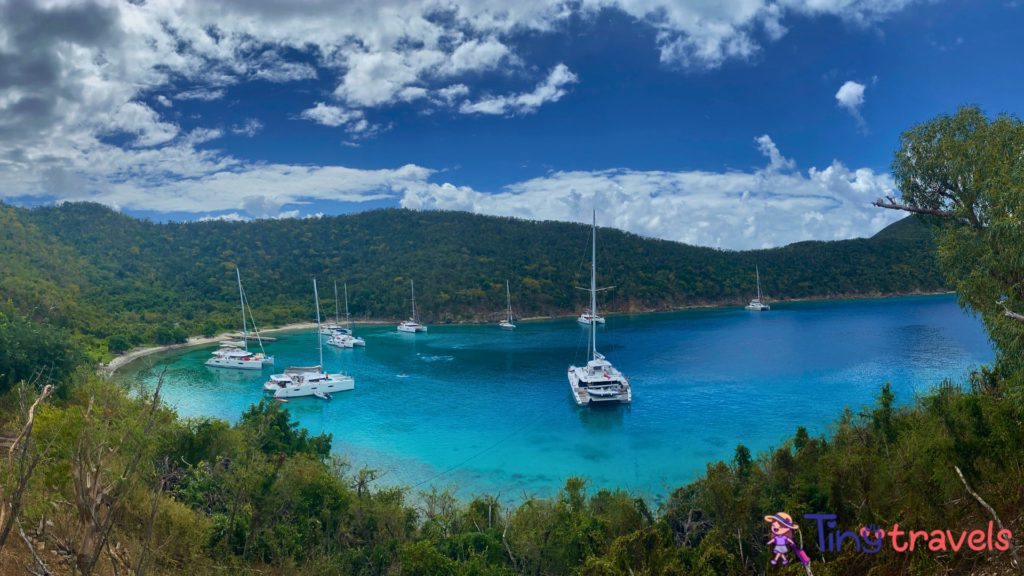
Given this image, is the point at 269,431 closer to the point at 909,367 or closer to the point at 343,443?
the point at 343,443

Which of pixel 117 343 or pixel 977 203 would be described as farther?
pixel 117 343

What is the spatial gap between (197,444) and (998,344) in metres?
20.8

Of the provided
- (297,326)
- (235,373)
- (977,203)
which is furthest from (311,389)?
(297,326)

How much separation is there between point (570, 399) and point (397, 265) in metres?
64.9

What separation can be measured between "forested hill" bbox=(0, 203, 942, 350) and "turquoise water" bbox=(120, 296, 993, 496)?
648 inches

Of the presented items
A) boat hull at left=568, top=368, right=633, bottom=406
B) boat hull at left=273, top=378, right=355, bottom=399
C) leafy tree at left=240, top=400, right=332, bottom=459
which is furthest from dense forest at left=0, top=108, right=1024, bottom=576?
boat hull at left=273, top=378, right=355, bottom=399

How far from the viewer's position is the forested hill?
67250 millimetres

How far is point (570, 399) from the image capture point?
32.6m

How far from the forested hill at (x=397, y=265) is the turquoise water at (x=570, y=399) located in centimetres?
1647

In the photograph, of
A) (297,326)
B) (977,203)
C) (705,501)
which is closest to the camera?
(977,203)

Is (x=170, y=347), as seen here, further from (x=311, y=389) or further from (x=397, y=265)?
(x=397, y=265)

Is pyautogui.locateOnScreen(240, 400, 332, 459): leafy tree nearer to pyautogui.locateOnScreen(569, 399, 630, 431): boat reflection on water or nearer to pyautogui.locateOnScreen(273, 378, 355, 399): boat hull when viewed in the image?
pyautogui.locateOnScreen(569, 399, 630, 431): boat reflection on water

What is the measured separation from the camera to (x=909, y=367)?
36625mm

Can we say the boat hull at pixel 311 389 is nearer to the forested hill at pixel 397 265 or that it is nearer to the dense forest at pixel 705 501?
the dense forest at pixel 705 501
